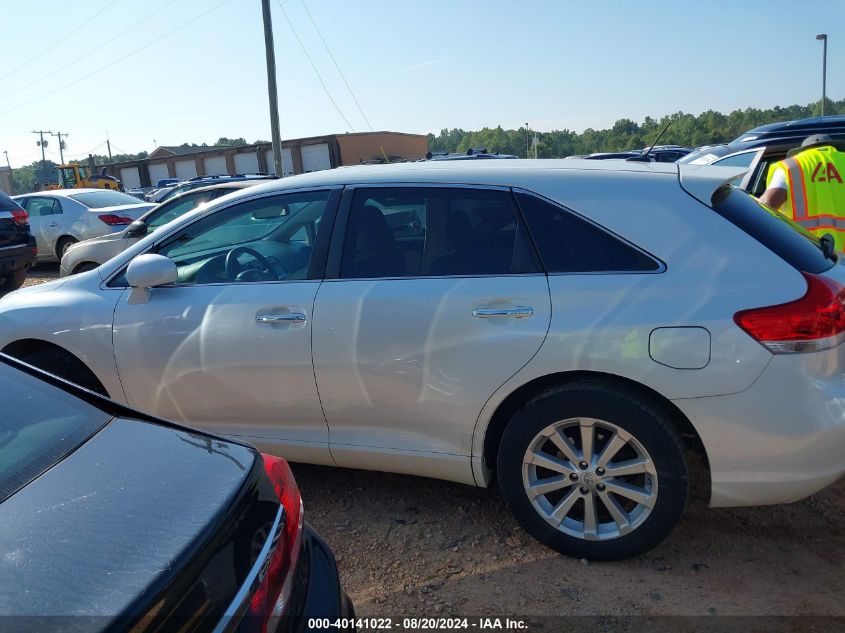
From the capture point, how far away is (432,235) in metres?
3.05

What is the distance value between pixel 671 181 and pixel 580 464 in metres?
1.25

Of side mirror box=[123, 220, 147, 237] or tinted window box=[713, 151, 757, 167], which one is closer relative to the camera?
tinted window box=[713, 151, 757, 167]

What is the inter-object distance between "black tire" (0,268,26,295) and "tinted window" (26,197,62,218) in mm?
2232

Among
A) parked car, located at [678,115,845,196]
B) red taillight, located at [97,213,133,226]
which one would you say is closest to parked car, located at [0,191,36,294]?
red taillight, located at [97,213,133,226]

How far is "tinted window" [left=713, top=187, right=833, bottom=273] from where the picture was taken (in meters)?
2.64

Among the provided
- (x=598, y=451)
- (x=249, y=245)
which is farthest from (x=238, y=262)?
(x=598, y=451)

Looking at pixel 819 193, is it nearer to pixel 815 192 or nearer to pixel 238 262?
pixel 815 192

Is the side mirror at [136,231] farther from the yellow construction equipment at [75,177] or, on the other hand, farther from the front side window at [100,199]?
the yellow construction equipment at [75,177]

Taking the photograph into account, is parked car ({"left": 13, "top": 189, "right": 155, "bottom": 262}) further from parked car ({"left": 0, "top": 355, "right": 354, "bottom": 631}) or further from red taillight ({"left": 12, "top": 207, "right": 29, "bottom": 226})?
parked car ({"left": 0, "top": 355, "right": 354, "bottom": 631})

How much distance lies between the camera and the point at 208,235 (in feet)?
11.8

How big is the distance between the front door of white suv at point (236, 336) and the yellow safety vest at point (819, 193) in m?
3.19

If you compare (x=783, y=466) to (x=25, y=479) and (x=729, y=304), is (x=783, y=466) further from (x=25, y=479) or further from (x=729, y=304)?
(x=25, y=479)

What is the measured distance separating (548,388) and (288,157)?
4706 centimetres

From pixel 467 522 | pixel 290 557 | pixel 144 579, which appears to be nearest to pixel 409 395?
pixel 467 522
